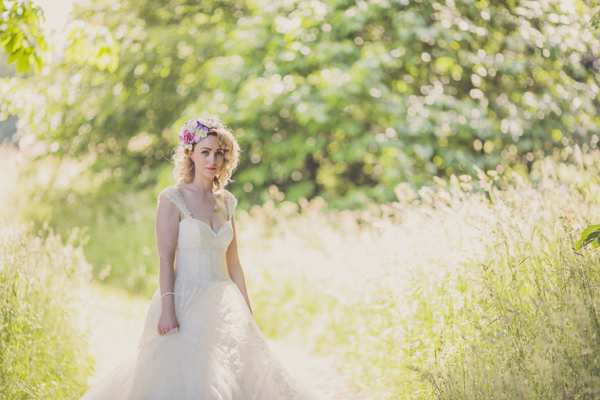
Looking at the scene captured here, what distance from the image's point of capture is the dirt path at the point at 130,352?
5.24m

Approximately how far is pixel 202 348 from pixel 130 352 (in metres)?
3.21

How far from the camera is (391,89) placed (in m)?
10.5

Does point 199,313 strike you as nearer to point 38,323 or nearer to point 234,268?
point 234,268

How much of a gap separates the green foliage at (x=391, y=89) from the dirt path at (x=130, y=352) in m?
3.78

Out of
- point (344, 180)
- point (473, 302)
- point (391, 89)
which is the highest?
point (473, 302)

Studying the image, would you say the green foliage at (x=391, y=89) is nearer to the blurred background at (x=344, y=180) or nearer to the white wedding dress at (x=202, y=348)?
the blurred background at (x=344, y=180)

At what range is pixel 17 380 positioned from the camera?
13.0 feet

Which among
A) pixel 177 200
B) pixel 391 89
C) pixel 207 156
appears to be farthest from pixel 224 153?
pixel 391 89

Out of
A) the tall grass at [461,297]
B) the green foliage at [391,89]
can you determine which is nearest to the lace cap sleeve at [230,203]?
the tall grass at [461,297]

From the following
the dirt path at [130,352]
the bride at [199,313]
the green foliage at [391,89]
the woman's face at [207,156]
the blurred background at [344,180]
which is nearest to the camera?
the bride at [199,313]

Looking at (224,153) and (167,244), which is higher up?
(224,153)

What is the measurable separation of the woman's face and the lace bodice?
0.25 meters

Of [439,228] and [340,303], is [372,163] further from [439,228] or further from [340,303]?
[439,228]

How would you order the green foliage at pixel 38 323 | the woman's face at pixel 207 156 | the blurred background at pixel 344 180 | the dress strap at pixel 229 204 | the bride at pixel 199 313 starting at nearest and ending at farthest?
the bride at pixel 199 313, the woman's face at pixel 207 156, the dress strap at pixel 229 204, the blurred background at pixel 344 180, the green foliage at pixel 38 323
